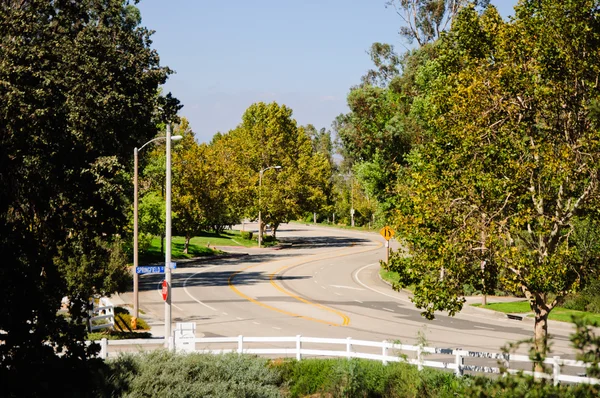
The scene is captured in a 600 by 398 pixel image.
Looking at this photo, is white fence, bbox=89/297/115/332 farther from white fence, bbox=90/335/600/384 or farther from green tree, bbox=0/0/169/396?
white fence, bbox=90/335/600/384

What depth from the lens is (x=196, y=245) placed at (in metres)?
73.8

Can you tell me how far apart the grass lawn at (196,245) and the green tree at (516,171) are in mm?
43820

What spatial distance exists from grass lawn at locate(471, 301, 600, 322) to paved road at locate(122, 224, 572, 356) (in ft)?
3.04

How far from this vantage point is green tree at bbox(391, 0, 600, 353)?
1664cm

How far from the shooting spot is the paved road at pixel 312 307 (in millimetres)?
28016

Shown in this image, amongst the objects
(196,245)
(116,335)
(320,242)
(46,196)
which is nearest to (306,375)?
(46,196)

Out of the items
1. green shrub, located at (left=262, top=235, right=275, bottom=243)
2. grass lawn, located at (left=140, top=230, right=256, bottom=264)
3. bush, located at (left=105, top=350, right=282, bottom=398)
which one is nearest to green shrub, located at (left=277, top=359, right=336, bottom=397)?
bush, located at (left=105, top=350, right=282, bottom=398)

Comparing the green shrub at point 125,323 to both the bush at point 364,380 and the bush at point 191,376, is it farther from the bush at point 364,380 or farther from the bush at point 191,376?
the bush at point 364,380

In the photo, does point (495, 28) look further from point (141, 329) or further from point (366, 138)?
point (366, 138)

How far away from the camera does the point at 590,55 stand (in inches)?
656

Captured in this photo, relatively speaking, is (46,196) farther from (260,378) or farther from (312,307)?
(312,307)

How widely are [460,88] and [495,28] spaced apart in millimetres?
2330

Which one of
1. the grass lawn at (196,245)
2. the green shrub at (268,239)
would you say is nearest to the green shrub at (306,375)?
the grass lawn at (196,245)

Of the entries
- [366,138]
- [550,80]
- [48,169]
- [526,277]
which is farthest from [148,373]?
[366,138]
